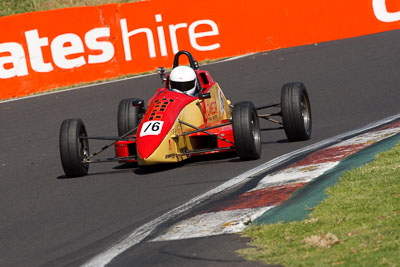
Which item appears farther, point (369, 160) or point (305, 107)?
point (305, 107)

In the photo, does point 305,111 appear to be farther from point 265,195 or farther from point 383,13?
point 383,13

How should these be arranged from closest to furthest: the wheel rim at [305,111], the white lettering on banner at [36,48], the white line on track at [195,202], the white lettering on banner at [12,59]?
the white line on track at [195,202]
the wheel rim at [305,111]
the white lettering on banner at [12,59]
the white lettering on banner at [36,48]

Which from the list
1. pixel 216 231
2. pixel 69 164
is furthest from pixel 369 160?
pixel 69 164

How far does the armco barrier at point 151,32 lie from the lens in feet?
61.9

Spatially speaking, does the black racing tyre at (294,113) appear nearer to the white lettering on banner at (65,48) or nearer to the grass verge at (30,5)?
the white lettering on banner at (65,48)

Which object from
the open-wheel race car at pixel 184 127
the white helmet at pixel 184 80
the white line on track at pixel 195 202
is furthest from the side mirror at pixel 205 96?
the white line on track at pixel 195 202

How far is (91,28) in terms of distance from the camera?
19.3 m

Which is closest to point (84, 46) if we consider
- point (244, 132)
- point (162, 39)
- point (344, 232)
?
point (162, 39)

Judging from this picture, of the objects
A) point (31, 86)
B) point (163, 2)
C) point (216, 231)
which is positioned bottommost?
point (216, 231)

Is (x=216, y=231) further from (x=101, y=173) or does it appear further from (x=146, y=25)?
(x=146, y=25)

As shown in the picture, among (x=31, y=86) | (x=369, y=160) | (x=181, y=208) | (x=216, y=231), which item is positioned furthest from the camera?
(x=31, y=86)

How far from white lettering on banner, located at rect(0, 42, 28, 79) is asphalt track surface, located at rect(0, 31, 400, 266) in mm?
721

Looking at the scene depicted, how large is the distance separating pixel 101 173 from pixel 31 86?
8.93 meters

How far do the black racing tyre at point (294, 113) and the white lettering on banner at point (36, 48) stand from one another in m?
9.03
